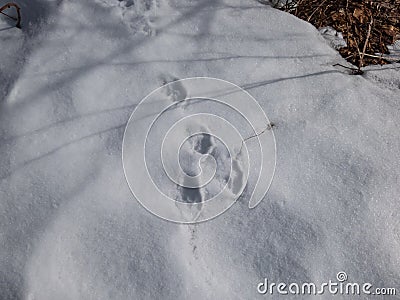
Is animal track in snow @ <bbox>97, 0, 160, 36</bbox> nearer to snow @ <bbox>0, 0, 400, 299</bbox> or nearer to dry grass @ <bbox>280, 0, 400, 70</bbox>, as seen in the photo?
snow @ <bbox>0, 0, 400, 299</bbox>

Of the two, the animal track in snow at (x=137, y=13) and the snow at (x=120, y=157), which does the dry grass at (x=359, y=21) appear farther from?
the animal track in snow at (x=137, y=13)

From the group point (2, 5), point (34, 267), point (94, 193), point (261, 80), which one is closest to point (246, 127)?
point (261, 80)

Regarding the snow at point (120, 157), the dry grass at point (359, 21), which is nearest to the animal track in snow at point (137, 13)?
the snow at point (120, 157)

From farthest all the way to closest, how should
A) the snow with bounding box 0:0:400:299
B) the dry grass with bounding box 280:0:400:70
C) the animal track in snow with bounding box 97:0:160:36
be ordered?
the dry grass with bounding box 280:0:400:70
the animal track in snow with bounding box 97:0:160:36
the snow with bounding box 0:0:400:299

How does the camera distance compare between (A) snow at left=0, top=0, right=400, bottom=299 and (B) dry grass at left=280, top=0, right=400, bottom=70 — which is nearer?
(A) snow at left=0, top=0, right=400, bottom=299

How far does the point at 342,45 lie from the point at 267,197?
0.78 m

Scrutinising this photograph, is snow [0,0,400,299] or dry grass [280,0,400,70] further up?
dry grass [280,0,400,70]

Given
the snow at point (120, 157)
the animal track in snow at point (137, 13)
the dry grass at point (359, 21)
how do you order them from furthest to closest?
the dry grass at point (359, 21)
the animal track in snow at point (137, 13)
the snow at point (120, 157)

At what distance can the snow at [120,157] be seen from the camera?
4.25ft

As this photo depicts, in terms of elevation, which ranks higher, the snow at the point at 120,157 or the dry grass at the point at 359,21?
the dry grass at the point at 359,21

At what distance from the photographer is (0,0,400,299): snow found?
51.1 inches

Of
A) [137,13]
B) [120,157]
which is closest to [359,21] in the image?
[137,13]

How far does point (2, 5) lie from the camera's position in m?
1.48

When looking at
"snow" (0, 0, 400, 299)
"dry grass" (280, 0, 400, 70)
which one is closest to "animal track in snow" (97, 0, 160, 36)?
"snow" (0, 0, 400, 299)
